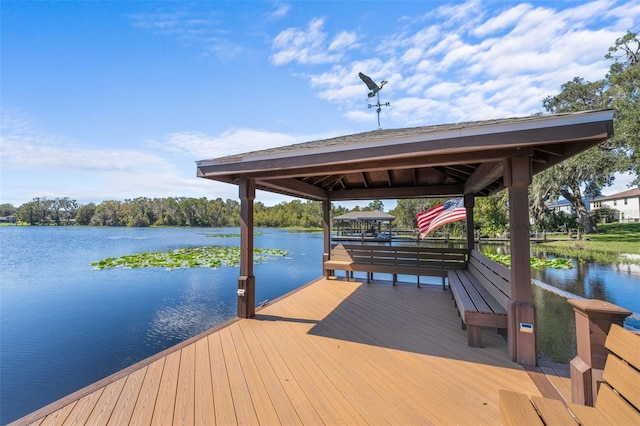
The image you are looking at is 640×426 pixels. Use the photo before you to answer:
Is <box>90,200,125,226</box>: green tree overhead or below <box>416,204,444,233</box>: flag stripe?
overhead

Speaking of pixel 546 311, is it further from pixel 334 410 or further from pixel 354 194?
pixel 334 410

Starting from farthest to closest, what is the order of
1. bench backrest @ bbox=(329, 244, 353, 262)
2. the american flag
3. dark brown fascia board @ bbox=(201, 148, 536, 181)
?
bench backrest @ bbox=(329, 244, 353, 262) → the american flag → dark brown fascia board @ bbox=(201, 148, 536, 181)

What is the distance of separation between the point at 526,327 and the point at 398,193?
4.44 m

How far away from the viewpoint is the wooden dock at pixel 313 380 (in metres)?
Answer: 2.12

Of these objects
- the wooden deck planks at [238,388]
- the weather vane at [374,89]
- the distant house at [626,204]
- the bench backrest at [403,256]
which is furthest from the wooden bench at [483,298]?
the distant house at [626,204]

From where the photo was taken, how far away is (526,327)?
286cm

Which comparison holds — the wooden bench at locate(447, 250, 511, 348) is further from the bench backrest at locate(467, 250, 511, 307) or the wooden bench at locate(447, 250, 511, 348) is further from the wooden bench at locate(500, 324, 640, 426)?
the wooden bench at locate(500, 324, 640, 426)

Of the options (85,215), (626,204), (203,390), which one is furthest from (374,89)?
(85,215)

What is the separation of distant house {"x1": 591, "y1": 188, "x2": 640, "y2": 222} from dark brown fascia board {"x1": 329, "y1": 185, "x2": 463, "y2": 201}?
47833 mm

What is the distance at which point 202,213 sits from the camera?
63.0m

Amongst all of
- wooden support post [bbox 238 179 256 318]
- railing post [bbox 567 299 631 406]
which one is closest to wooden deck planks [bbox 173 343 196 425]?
wooden support post [bbox 238 179 256 318]

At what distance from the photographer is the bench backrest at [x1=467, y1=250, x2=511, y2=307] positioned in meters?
3.30

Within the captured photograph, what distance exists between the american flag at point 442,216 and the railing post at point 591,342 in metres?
4.75

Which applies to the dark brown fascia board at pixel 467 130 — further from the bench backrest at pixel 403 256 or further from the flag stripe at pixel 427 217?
the flag stripe at pixel 427 217
